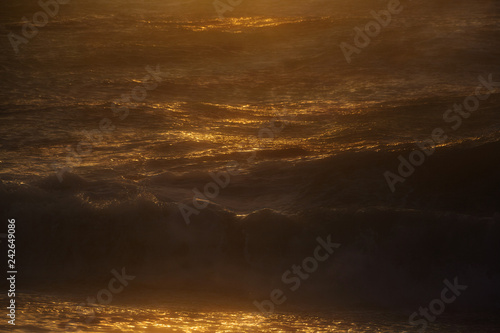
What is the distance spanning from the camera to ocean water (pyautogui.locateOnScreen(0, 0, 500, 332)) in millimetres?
6281

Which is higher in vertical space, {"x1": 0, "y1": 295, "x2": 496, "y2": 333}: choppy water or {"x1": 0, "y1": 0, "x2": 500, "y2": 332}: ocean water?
{"x1": 0, "y1": 0, "x2": 500, "y2": 332}: ocean water

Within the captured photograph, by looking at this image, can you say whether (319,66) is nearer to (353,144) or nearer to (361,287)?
(353,144)

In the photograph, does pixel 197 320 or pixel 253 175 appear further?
pixel 253 175

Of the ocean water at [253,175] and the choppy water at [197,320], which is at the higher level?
the ocean water at [253,175]

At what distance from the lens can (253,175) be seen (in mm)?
8664

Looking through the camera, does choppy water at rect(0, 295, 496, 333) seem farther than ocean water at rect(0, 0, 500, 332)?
No

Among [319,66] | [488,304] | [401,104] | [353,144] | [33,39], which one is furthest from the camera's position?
[33,39]

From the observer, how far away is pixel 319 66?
14.3 m

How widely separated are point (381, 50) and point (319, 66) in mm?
1535

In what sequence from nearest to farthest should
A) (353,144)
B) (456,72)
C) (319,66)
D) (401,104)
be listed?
(353,144), (401,104), (456,72), (319,66)

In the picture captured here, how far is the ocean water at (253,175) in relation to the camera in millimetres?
6281

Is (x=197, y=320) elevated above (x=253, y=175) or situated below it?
below

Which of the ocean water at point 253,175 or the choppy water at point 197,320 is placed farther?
the ocean water at point 253,175

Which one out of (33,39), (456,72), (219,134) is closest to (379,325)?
(219,134)
